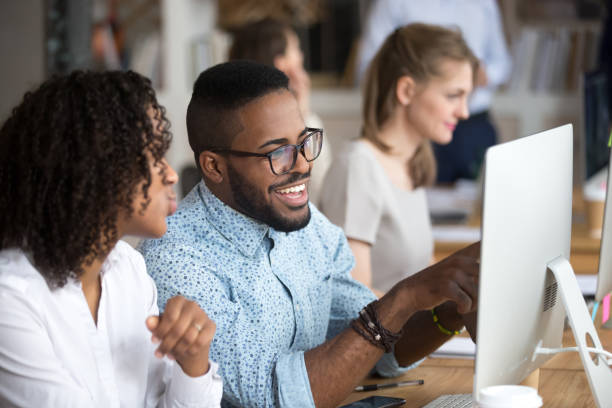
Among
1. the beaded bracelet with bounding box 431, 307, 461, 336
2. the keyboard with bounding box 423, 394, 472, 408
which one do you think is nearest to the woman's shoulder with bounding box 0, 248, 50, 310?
the keyboard with bounding box 423, 394, 472, 408

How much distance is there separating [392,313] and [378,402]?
0.18 meters

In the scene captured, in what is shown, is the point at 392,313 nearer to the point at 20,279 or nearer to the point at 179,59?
the point at 20,279

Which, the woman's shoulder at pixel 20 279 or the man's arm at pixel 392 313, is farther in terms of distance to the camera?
the man's arm at pixel 392 313

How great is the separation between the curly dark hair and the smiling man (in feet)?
0.81

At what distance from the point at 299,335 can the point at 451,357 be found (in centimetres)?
38

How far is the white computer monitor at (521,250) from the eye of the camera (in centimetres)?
108

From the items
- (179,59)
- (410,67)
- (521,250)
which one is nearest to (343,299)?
(521,250)

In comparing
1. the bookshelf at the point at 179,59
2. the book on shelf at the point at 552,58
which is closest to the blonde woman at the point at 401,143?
the bookshelf at the point at 179,59

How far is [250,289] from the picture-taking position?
Result: 146 cm

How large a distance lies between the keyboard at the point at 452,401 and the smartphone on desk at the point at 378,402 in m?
0.05

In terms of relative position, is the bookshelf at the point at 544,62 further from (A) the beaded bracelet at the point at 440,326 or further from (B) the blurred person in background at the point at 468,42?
(A) the beaded bracelet at the point at 440,326

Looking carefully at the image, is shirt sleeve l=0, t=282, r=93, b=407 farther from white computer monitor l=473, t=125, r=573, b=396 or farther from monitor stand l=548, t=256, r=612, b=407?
monitor stand l=548, t=256, r=612, b=407

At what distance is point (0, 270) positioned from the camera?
1.16 meters

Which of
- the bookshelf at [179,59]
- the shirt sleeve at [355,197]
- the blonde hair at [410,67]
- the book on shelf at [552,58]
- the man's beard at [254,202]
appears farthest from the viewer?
the book on shelf at [552,58]
